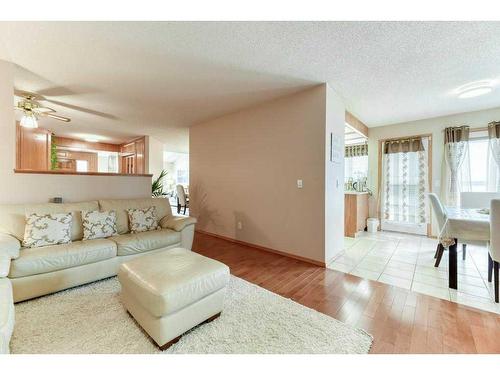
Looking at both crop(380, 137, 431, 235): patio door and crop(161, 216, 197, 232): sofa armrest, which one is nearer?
crop(161, 216, 197, 232): sofa armrest

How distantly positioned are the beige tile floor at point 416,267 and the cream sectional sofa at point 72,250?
237 centimetres

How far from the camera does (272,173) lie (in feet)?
11.0

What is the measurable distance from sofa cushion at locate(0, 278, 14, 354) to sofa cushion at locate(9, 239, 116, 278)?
1.58 ft

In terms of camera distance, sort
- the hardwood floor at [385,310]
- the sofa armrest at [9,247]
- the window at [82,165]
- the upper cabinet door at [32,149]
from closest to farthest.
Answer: the hardwood floor at [385,310], the sofa armrest at [9,247], the upper cabinet door at [32,149], the window at [82,165]

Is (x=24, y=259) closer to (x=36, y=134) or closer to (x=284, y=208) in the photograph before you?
(x=284, y=208)

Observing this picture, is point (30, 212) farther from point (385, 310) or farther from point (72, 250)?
point (385, 310)

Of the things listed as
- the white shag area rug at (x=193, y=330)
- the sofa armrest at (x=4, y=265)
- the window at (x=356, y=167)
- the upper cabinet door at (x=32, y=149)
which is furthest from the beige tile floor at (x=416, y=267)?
the upper cabinet door at (x=32, y=149)

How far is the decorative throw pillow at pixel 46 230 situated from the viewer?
2.10m

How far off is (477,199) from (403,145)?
1.76m

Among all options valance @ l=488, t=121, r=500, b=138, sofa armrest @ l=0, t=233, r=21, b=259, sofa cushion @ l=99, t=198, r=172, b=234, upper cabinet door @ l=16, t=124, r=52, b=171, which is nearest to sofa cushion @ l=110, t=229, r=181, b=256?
sofa cushion @ l=99, t=198, r=172, b=234

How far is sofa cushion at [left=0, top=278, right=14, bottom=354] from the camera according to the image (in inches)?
39.3

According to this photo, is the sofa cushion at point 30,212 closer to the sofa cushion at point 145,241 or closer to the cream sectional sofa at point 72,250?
the cream sectional sofa at point 72,250

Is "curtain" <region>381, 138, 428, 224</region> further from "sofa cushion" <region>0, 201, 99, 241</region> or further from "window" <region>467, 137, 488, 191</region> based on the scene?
"sofa cushion" <region>0, 201, 99, 241</region>

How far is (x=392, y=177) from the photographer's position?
4.68 metres
